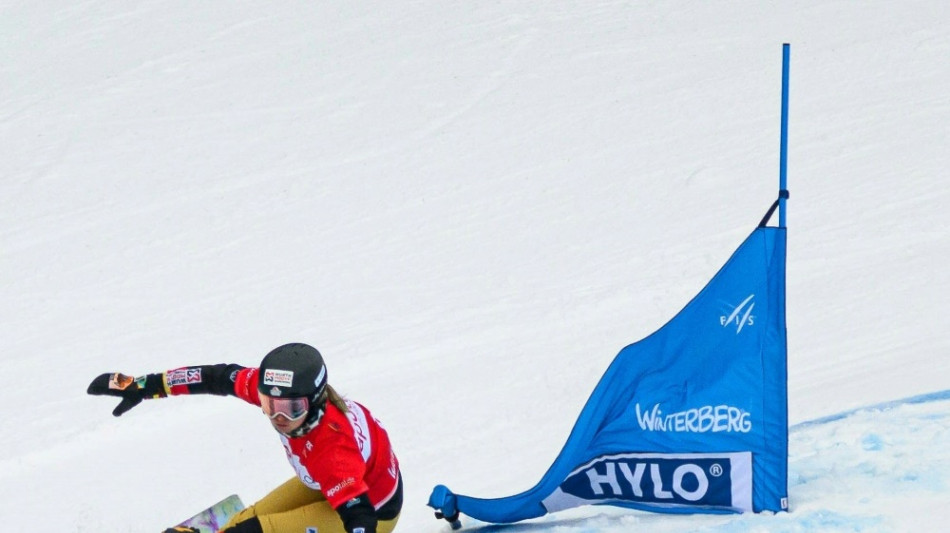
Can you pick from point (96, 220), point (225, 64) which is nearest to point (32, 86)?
point (225, 64)

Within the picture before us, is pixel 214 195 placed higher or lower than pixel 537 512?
higher

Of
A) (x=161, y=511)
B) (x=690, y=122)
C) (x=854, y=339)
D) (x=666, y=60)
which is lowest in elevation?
(x=161, y=511)

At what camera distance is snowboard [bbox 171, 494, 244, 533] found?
196 inches

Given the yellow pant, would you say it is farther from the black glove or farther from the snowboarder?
the black glove

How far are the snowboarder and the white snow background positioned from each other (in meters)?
0.74

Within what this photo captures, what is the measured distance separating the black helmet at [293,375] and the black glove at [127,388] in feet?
2.29

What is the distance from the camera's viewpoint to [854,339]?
6984mm

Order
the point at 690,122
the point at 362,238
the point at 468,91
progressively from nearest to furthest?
the point at 362,238 → the point at 690,122 → the point at 468,91

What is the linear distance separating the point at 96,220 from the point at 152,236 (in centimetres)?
76

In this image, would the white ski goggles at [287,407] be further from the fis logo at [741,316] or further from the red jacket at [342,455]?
the fis logo at [741,316]

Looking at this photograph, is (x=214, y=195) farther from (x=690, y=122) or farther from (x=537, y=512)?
(x=537, y=512)

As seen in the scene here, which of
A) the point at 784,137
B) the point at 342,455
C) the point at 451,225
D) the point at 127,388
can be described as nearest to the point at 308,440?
the point at 342,455

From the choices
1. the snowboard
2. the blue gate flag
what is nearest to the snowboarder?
the snowboard

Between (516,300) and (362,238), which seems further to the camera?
(362,238)
